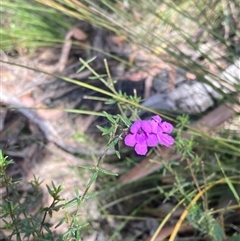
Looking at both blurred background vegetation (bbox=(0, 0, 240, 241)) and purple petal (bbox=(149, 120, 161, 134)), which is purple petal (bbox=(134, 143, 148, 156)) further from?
blurred background vegetation (bbox=(0, 0, 240, 241))

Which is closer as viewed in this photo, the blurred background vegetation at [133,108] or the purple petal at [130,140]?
the purple petal at [130,140]

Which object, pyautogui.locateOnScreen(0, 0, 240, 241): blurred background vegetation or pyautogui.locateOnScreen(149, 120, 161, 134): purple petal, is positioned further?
pyautogui.locateOnScreen(0, 0, 240, 241): blurred background vegetation

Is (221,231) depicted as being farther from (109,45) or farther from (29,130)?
(109,45)

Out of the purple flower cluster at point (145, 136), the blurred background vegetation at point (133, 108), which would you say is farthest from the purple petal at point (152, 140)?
the blurred background vegetation at point (133, 108)

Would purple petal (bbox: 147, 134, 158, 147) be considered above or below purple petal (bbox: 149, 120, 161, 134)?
below

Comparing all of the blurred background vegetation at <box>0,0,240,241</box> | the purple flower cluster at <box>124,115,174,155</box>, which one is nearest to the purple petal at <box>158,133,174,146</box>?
the purple flower cluster at <box>124,115,174,155</box>

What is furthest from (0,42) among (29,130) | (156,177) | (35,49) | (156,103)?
(156,177)

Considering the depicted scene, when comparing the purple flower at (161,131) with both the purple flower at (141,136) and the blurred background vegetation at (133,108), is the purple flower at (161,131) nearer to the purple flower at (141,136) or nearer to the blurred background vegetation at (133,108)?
the purple flower at (141,136)

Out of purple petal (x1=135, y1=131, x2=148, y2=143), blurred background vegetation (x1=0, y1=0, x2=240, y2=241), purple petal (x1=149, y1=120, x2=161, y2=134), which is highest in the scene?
purple petal (x1=149, y1=120, x2=161, y2=134)

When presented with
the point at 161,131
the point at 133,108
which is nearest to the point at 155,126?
the point at 161,131
